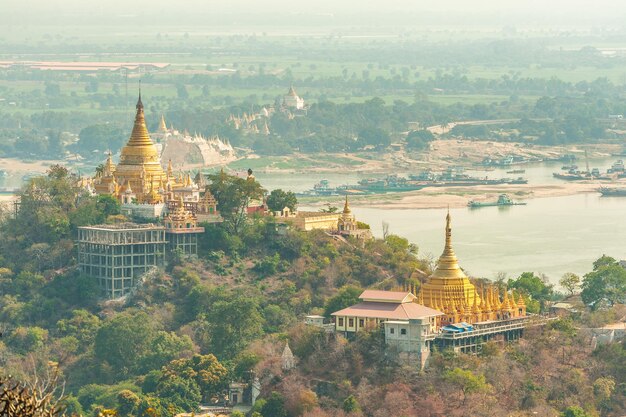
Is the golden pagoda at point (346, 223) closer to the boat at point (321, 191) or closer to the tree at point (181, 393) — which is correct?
the tree at point (181, 393)

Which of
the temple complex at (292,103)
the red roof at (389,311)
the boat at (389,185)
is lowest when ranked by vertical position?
the red roof at (389,311)

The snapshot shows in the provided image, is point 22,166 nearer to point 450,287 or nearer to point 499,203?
point 499,203

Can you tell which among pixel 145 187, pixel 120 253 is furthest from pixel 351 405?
pixel 145 187

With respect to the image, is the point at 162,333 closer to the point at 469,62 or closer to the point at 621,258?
the point at 621,258

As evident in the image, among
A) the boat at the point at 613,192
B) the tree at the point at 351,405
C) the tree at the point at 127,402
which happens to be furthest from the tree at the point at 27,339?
the boat at the point at 613,192

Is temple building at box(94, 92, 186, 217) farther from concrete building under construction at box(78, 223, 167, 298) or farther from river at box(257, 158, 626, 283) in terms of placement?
river at box(257, 158, 626, 283)

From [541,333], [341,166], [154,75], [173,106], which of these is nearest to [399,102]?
[173,106]

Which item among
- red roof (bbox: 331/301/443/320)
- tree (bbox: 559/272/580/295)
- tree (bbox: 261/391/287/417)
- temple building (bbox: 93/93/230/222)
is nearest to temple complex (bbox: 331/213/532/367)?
red roof (bbox: 331/301/443/320)
